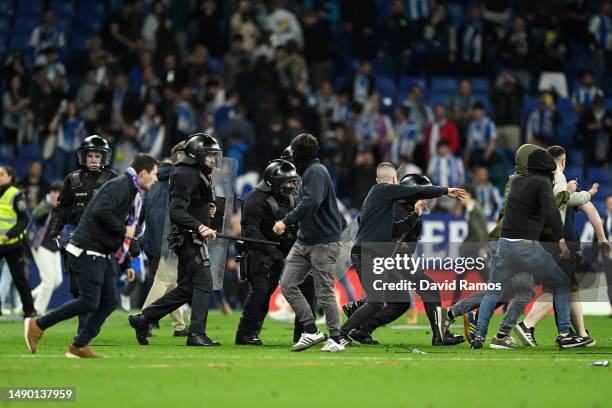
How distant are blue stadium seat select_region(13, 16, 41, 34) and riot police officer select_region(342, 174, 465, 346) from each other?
56.9ft

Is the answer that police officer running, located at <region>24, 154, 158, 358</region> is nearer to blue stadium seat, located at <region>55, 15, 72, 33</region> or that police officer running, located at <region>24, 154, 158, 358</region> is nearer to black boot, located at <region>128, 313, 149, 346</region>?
black boot, located at <region>128, 313, 149, 346</region>

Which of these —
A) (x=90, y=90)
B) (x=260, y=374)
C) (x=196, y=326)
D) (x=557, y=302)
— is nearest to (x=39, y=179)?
(x=90, y=90)

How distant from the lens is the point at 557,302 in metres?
15.1

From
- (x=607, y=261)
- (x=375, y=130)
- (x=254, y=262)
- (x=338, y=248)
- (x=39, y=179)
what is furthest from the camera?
(x=375, y=130)

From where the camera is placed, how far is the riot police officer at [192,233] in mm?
14586

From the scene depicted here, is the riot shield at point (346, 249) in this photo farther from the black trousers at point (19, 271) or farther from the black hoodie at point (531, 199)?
the black trousers at point (19, 271)

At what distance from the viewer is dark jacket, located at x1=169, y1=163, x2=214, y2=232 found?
47.5 feet

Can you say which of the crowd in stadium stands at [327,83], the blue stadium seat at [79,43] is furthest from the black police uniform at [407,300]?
the blue stadium seat at [79,43]

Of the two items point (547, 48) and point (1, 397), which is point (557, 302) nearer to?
point (1, 397)

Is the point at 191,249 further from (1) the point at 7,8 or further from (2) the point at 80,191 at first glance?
(1) the point at 7,8

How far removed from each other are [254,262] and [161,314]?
1.25 meters

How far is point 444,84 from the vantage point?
2920 centimetres

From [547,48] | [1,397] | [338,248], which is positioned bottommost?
[1,397]

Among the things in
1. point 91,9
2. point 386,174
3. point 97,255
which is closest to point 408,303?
point 386,174
